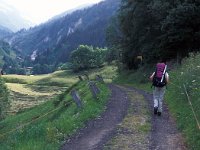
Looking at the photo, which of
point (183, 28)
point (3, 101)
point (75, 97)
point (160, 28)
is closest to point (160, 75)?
point (75, 97)

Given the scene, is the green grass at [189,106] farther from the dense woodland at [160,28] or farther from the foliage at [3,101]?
the foliage at [3,101]

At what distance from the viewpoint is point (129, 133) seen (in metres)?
19.0

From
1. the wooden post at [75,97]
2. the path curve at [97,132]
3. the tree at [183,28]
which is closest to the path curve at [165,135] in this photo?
the path curve at [97,132]

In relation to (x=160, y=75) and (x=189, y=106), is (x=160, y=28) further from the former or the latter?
(x=160, y=75)

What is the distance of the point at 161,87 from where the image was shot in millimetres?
23531

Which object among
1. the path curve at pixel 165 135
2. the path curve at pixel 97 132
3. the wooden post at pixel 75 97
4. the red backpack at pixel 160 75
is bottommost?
the path curve at pixel 165 135

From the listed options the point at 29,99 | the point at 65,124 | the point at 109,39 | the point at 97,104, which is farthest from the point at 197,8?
the point at 29,99

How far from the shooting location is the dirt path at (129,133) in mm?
16875

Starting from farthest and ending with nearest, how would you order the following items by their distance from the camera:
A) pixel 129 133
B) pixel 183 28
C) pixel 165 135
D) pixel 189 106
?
1. pixel 183 28
2. pixel 189 106
3. pixel 129 133
4. pixel 165 135

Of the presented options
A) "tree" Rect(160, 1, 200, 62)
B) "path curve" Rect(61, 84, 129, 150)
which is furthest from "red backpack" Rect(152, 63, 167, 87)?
"tree" Rect(160, 1, 200, 62)

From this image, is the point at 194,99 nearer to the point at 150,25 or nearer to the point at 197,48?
the point at 197,48

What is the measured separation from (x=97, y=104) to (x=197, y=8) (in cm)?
2731

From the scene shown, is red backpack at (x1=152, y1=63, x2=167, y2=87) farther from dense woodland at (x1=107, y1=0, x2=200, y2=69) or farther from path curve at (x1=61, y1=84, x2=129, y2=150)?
dense woodland at (x1=107, y1=0, x2=200, y2=69)

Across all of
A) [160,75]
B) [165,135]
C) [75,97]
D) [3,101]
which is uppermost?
[160,75]
